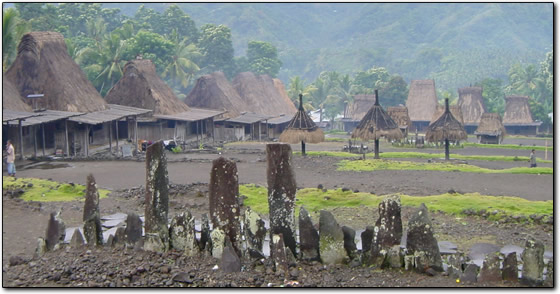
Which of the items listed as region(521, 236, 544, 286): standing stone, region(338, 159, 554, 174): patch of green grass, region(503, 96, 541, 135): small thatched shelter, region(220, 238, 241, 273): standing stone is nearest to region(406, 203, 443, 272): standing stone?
region(521, 236, 544, 286): standing stone

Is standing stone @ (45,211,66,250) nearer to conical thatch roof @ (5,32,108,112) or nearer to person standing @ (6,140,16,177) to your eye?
person standing @ (6,140,16,177)

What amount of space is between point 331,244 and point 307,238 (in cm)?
43

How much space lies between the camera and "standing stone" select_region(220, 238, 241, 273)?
35.7 feet

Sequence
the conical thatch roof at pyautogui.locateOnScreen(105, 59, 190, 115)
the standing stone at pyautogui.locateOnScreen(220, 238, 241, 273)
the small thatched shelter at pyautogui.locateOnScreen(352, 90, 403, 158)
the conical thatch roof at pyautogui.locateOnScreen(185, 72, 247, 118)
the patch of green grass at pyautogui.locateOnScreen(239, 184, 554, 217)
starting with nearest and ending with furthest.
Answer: the standing stone at pyautogui.locateOnScreen(220, 238, 241, 273) < the patch of green grass at pyautogui.locateOnScreen(239, 184, 554, 217) < the small thatched shelter at pyautogui.locateOnScreen(352, 90, 403, 158) < the conical thatch roof at pyautogui.locateOnScreen(105, 59, 190, 115) < the conical thatch roof at pyautogui.locateOnScreen(185, 72, 247, 118)

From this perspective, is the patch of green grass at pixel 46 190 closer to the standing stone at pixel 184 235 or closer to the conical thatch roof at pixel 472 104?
the standing stone at pixel 184 235

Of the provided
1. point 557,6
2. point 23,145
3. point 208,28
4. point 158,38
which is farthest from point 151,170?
point 208,28

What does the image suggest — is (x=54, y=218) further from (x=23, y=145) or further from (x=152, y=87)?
(x=152, y=87)

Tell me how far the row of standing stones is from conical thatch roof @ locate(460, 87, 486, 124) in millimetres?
47403

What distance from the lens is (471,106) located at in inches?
2264

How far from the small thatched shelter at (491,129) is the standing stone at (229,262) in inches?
1477

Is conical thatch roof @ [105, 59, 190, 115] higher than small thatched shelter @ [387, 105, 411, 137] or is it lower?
higher

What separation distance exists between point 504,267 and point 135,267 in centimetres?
600

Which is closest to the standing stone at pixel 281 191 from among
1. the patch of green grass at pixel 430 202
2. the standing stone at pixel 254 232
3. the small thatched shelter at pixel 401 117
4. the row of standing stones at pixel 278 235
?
the row of standing stones at pixel 278 235

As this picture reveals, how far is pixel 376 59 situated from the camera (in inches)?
4488
